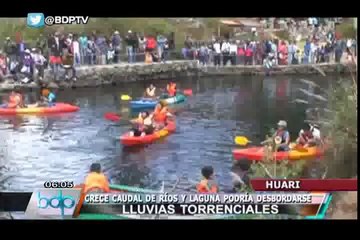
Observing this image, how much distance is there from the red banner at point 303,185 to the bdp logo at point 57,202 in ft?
6.37

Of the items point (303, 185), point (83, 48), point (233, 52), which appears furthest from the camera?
point (233, 52)

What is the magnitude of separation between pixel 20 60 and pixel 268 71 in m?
2.76

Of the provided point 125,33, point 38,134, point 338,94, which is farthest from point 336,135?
point 38,134

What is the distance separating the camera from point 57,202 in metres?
7.88

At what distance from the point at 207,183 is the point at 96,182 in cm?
118

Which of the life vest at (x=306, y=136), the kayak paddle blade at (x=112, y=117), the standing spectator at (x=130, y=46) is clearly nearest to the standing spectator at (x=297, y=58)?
the life vest at (x=306, y=136)

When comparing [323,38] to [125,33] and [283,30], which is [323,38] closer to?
[283,30]

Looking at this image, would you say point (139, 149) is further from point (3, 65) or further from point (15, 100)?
point (3, 65)

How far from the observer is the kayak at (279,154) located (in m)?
7.91

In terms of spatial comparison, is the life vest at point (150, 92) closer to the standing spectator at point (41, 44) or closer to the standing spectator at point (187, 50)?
the standing spectator at point (187, 50)

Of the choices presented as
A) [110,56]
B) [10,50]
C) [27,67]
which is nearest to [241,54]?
[110,56]

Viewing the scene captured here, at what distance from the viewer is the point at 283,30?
8.02 metres

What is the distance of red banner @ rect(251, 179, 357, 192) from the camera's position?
7.85 meters
